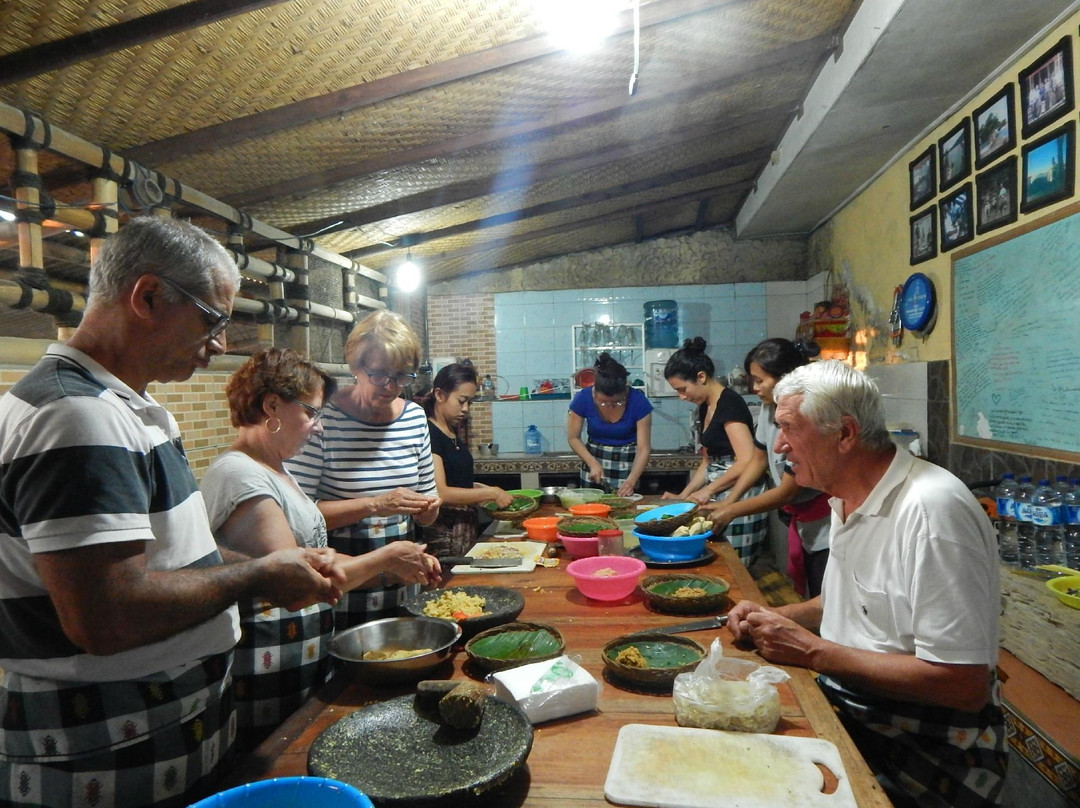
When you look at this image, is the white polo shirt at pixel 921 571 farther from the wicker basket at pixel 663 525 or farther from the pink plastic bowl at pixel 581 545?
the pink plastic bowl at pixel 581 545

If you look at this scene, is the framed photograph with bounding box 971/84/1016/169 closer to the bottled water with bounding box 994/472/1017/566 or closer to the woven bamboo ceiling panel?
the woven bamboo ceiling panel

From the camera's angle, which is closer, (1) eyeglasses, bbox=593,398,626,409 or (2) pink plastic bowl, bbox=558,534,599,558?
(2) pink plastic bowl, bbox=558,534,599,558

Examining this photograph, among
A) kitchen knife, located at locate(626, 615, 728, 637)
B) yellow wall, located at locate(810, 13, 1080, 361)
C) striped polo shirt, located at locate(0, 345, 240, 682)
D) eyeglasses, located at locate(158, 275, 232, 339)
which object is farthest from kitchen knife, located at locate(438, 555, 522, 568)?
yellow wall, located at locate(810, 13, 1080, 361)

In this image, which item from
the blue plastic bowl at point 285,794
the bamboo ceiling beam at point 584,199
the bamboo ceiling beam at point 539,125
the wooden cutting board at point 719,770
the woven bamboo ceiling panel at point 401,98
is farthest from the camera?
the bamboo ceiling beam at point 584,199

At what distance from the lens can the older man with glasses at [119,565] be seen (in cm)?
107

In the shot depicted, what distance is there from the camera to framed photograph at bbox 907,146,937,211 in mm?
4391

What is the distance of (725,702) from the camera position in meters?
1.38

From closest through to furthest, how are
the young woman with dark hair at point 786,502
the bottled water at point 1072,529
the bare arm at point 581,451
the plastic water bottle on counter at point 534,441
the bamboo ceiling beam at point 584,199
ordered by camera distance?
1. the bottled water at point 1072,529
2. the young woman with dark hair at point 786,502
3. the bare arm at point 581,451
4. the bamboo ceiling beam at point 584,199
5. the plastic water bottle on counter at point 534,441

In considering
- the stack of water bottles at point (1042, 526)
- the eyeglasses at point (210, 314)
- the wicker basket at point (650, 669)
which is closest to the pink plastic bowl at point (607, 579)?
the wicker basket at point (650, 669)

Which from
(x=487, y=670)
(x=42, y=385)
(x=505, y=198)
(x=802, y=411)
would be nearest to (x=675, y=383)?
(x=505, y=198)

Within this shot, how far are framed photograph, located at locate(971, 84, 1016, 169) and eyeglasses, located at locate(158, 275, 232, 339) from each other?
398 centimetres

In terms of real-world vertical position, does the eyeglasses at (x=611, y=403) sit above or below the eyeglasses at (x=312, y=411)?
below

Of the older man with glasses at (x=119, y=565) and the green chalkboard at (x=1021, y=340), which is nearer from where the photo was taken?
the older man with glasses at (x=119, y=565)

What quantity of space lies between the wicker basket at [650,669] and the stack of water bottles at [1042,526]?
1823mm
